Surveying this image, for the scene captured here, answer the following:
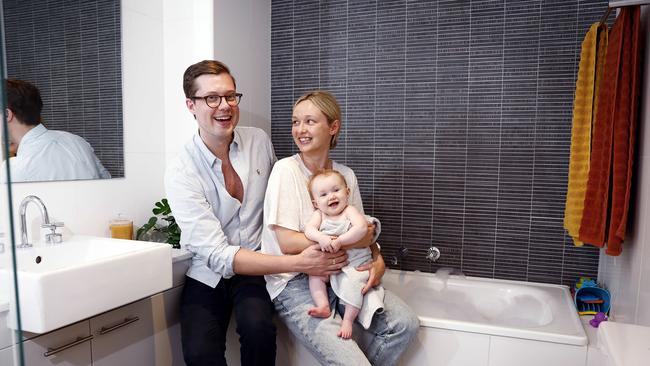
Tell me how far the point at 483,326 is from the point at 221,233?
1.15 m

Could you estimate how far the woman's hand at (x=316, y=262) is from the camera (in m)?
1.77

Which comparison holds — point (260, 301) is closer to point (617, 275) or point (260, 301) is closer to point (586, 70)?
point (617, 275)

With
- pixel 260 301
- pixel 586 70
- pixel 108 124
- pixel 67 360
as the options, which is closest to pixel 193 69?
pixel 108 124

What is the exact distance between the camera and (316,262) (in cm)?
177

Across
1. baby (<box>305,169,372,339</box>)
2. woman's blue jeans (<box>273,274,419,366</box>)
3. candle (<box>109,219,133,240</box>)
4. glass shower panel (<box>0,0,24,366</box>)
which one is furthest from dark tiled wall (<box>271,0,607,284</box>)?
glass shower panel (<box>0,0,24,366</box>)

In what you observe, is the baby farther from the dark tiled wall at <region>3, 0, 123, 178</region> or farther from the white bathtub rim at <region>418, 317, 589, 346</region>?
the dark tiled wall at <region>3, 0, 123, 178</region>

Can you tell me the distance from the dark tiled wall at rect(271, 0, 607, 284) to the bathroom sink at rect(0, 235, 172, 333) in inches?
56.5

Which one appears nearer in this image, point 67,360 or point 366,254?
point 67,360

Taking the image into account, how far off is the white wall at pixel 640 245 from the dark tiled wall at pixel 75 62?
2.20m

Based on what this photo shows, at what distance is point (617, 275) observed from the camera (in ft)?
6.63

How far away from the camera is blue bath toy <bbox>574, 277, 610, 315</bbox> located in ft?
7.10

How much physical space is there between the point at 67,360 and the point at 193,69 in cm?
115

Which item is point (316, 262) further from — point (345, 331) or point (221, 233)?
point (221, 233)

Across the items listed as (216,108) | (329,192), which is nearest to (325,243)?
(329,192)
